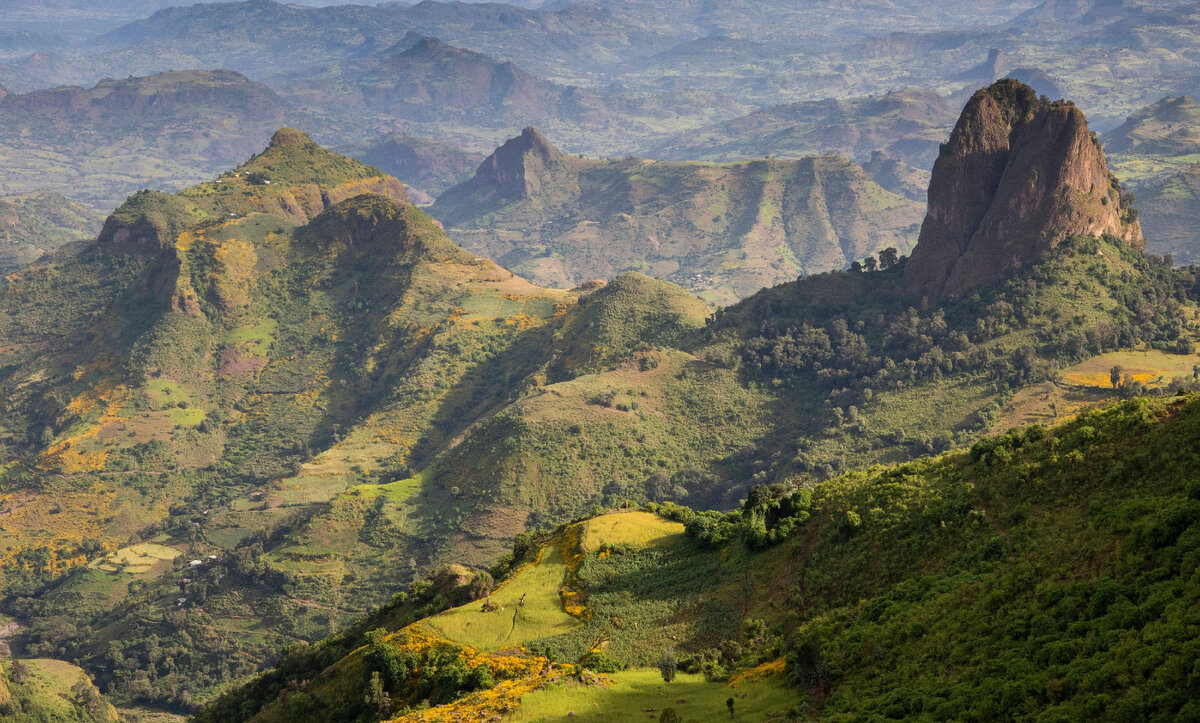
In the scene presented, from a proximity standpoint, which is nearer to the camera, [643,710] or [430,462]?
[643,710]

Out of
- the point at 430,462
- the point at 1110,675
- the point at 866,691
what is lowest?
the point at 430,462

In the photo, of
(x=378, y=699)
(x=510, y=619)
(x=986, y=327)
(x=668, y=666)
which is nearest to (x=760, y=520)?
(x=668, y=666)

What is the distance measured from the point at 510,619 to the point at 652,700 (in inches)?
526

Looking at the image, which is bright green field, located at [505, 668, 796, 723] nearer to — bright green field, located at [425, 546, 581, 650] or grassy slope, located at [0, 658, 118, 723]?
bright green field, located at [425, 546, 581, 650]

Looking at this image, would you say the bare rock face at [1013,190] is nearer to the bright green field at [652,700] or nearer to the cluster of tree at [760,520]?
the cluster of tree at [760,520]

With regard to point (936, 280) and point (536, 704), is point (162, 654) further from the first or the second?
point (936, 280)

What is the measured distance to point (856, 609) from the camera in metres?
46.6

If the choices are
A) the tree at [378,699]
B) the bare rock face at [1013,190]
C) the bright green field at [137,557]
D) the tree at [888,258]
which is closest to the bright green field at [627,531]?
the tree at [378,699]

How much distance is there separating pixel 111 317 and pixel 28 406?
18443 millimetres

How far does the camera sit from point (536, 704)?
45594mm

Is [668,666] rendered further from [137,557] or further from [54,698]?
[137,557]

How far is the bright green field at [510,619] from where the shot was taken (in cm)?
5522

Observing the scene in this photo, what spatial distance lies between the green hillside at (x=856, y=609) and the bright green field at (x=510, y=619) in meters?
0.14

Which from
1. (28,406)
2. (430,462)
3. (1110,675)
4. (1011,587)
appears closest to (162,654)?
(430,462)
